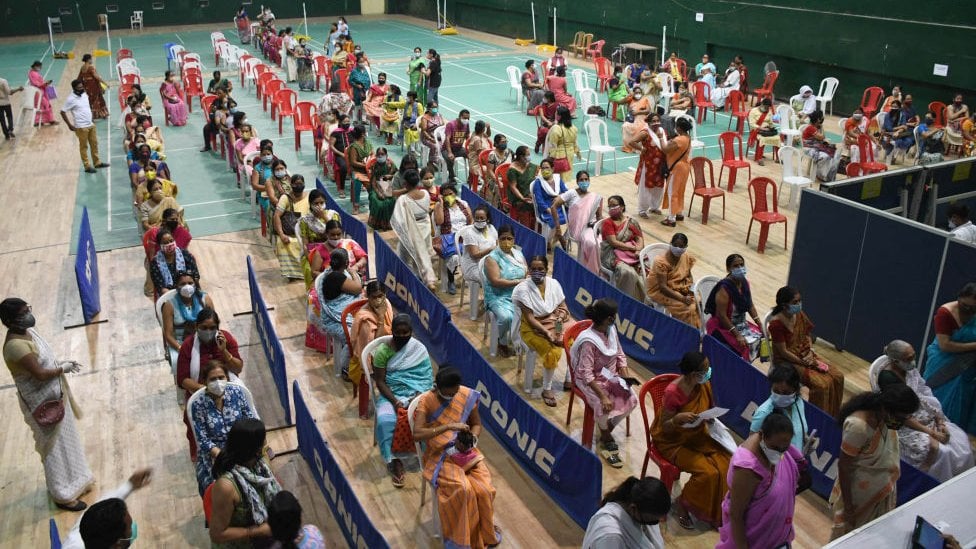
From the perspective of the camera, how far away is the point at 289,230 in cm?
1102

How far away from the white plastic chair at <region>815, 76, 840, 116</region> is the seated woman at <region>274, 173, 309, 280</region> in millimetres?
14685

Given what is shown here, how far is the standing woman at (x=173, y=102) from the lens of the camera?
19609 millimetres

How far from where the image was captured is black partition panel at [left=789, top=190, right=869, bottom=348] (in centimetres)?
877

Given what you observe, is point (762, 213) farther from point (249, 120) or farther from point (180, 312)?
point (249, 120)

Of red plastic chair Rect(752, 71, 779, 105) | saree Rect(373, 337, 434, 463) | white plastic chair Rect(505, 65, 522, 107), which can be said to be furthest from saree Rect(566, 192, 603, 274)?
red plastic chair Rect(752, 71, 779, 105)

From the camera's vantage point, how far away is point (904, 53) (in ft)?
64.4

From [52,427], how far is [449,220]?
17.9 ft

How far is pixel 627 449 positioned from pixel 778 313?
5.96 ft

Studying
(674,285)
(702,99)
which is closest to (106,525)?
(674,285)

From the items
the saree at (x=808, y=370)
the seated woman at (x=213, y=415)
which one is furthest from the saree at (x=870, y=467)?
the seated woman at (x=213, y=415)

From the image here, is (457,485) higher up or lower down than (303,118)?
lower down

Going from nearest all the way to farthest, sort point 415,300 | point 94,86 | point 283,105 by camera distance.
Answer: point 415,300 → point 283,105 → point 94,86

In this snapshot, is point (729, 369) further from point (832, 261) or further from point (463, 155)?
point (463, 155)

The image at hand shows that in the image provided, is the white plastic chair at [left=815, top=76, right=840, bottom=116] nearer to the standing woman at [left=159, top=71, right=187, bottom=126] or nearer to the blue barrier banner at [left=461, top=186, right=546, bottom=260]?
the blue barrier banner at [left=461, top=186, right=546, bottom=260]
